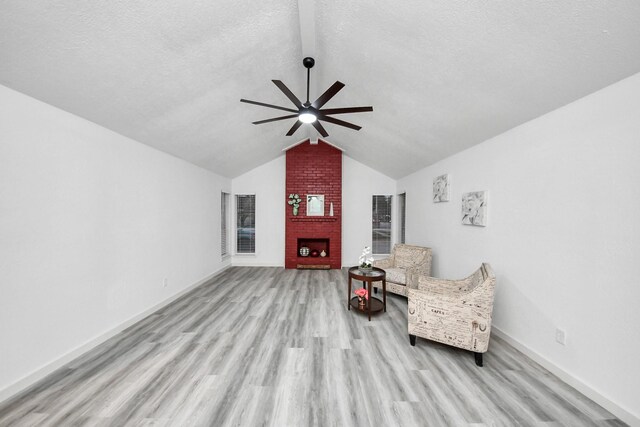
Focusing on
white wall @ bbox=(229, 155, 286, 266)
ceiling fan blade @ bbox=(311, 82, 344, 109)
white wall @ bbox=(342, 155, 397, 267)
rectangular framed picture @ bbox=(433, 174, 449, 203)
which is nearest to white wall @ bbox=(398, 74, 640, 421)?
rectangular framed picture @ bbox=(433, 174, 449, 203)

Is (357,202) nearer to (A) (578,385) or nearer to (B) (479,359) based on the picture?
(B) (479,359)

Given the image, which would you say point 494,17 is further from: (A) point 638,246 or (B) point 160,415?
(B) point 160,415

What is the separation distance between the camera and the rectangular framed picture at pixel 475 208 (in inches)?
119

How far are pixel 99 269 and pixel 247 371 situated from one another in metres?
1.97

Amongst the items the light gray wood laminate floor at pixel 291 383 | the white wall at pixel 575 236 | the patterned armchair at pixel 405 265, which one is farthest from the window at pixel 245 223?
the white wall at pixel 575 236

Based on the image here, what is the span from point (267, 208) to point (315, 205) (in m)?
1.34

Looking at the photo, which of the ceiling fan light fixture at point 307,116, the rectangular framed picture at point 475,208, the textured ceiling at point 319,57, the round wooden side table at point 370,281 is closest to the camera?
the textured ceiling at point 319,57

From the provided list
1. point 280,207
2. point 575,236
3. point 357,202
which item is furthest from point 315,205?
point 575,236

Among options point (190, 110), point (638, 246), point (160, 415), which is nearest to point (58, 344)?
point (160, 415)

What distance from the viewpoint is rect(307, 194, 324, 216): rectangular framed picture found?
6.25 metres

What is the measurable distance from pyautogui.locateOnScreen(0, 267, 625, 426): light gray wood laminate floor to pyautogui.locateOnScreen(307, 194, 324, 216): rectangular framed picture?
11.1 ft

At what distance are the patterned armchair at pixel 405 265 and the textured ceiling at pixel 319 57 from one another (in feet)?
6.47

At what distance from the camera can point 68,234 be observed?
2.27 meters

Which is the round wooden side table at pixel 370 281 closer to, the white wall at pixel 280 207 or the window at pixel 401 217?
the white wall at pixel 280 207
